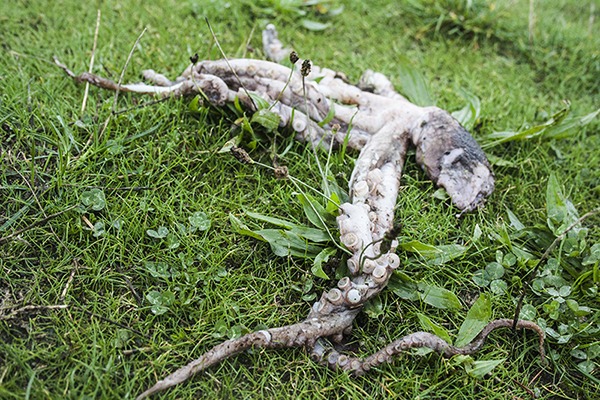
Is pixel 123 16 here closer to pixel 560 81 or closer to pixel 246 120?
pixel 246 120

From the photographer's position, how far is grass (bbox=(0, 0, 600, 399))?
7.63ft

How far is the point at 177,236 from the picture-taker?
2.68m

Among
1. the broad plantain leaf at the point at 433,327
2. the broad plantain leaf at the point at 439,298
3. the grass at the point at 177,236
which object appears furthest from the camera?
the broad plantain leaf at the point at 439,298

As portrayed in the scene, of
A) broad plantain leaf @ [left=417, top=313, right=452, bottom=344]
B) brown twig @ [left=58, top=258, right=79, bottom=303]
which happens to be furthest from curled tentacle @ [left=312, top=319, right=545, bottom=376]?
brown twig @ [left=58, top=258, right=79, bottom=303]

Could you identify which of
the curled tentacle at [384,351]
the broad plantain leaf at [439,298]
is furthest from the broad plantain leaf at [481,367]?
the broad plantain leaf at [439,298]

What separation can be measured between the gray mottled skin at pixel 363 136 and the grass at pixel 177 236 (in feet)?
0.36

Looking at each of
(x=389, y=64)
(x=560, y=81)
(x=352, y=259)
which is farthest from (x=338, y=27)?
(x=352, y=259)

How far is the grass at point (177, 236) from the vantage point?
233 centimetres

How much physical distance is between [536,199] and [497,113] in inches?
30.4

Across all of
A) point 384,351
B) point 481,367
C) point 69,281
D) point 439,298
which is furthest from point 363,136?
point 69,281

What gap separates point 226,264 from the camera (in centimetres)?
268

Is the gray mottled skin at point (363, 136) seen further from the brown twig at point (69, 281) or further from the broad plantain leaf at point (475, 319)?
the brown twig at point (69, 281)

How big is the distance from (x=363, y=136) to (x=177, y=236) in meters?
1.20

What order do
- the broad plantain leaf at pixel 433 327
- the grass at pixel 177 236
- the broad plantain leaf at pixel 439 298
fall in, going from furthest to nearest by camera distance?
1. the broad plantain leaf at pixel 439 298
2. the broad plantain leaf at pixel 433 327
3. the grass at pixel 177 236
